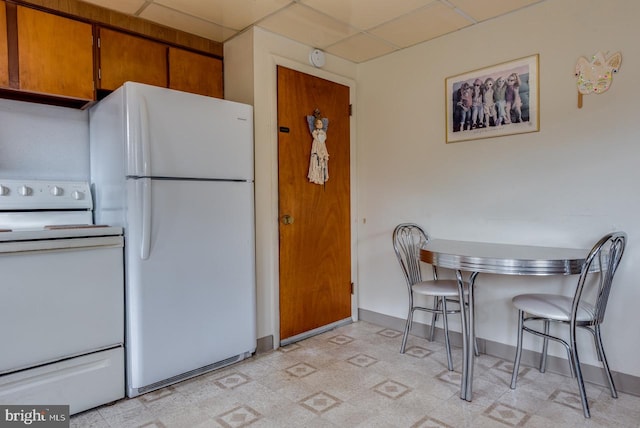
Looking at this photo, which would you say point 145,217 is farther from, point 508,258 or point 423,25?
point 423,25

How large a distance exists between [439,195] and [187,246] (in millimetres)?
1942

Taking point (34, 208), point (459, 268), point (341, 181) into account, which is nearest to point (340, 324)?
point (341, 181)

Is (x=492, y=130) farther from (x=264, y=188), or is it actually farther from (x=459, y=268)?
(x=264, y=188)

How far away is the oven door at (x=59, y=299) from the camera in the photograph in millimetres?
1895

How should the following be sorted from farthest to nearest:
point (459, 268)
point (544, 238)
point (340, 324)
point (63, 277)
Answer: point (340, 324) < point (544, 238) < point (459, 268) < point (63, 277)

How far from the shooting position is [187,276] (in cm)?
245

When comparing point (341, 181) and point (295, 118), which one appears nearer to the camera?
point (295, 118)

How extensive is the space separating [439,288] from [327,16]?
2.07 metres

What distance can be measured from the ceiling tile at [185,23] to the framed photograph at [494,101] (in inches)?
71.5

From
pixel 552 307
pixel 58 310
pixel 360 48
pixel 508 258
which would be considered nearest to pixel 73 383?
pixel 58 310

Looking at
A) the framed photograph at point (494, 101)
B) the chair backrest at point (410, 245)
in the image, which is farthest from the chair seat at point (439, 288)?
the framed photograph at point (494, 101)

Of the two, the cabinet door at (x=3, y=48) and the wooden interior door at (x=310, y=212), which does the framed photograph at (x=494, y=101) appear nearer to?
the wooden interior door at (x=310, y=212)

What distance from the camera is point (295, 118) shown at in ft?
10.4

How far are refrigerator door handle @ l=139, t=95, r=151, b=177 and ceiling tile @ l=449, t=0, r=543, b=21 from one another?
2037 millimetres
